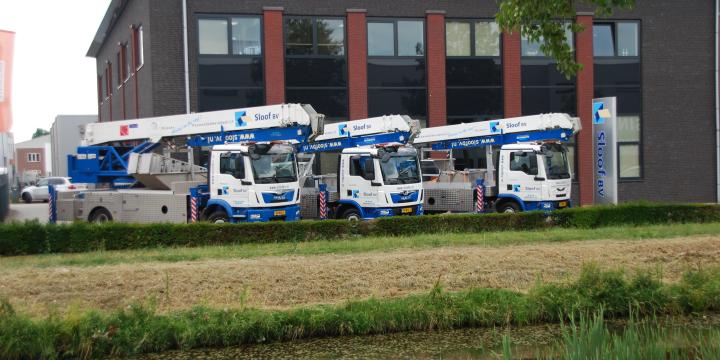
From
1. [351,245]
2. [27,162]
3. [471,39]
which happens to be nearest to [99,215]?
[351,245]

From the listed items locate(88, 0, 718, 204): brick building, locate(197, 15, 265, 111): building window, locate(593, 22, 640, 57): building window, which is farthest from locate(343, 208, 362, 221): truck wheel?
locate(593, 22, 640, 57): building window

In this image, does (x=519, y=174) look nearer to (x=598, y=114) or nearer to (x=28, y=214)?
(x=598, y=114)

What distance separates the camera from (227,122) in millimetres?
20078

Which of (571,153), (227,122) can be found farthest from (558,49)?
(571,153)

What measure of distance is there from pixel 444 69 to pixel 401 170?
908cm

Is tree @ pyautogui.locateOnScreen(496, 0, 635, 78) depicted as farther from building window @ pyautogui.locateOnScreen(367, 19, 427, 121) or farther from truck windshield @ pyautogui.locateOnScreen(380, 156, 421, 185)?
building window @ pyautogui.locateOnScreen(367, 19, 427, 121)

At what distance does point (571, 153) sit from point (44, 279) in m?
22.9

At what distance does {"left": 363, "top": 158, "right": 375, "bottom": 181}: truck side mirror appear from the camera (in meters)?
20.5

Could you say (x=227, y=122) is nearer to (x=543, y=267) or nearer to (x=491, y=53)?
(x=543, y=267)

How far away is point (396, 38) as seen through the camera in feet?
92.8

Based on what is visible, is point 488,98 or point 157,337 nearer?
point 157,337

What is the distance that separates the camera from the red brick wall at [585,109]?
95.9 feet

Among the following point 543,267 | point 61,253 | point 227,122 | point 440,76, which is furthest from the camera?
point 440,76

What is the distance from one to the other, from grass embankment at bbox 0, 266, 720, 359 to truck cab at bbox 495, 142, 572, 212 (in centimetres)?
976
